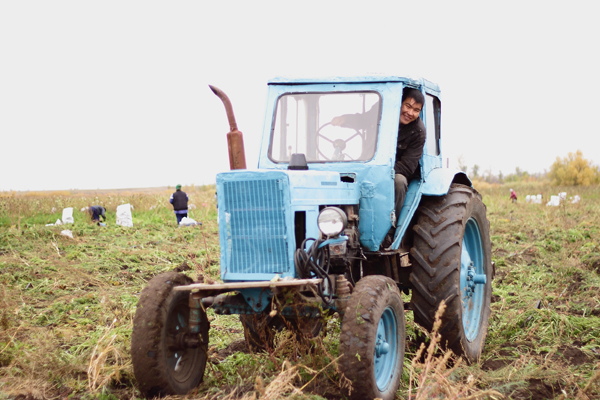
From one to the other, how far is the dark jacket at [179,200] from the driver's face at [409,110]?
1227 cm

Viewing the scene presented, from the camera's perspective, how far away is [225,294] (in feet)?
12.6

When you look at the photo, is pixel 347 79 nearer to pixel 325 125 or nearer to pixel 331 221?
pixel 325 125

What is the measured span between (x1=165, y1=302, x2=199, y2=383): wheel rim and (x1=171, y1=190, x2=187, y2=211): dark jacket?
12.5m

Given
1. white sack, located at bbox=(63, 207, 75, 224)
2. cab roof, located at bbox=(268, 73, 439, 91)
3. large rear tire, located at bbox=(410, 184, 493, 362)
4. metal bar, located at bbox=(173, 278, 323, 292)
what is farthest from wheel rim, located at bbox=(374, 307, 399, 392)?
white sack, located at bbox=(63, 207, 75, 224)

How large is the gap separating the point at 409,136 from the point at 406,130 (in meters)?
0.06

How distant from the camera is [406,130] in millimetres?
5008

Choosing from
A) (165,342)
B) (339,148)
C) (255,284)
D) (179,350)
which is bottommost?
(179,350)

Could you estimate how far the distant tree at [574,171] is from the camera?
174ft

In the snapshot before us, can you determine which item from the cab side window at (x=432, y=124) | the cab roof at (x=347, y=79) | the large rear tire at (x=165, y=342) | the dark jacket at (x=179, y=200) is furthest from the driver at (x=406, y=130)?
the dark jacket at (x=179, y=200)

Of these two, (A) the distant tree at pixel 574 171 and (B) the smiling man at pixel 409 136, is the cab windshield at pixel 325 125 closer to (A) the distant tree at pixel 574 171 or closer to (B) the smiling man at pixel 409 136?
(B) the smiling man at pixel 409 136

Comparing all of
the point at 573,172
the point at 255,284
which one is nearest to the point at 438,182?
the point at 255,284

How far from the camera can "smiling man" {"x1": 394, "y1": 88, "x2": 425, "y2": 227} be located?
4.92 meters

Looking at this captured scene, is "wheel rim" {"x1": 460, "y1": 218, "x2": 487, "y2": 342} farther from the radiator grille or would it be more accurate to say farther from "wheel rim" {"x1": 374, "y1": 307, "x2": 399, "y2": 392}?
the radiator grille

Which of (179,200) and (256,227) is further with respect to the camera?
(179,200)
